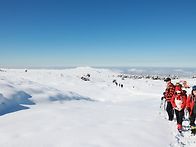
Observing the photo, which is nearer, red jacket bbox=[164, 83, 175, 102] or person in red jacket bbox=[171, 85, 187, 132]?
person in red jacket bbox=[171, 85, 187, 132]

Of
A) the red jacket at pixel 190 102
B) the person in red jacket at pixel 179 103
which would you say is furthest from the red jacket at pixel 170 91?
the red jacket at pixel 190 102

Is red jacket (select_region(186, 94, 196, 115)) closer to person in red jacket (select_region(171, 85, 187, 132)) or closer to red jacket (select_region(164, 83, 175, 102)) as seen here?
person in red jacket (select_region(171, 85, 187, 132))

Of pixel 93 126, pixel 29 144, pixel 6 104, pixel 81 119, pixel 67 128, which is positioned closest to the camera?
pixel 29 144

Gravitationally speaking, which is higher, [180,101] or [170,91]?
[170,91]

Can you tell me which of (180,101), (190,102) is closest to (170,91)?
(180,101)

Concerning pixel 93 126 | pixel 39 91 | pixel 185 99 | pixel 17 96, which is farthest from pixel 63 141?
pixel 39 91

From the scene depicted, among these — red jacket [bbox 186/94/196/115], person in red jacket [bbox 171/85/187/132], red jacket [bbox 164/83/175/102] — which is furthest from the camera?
red jacket [bbox 164/83/175/102]

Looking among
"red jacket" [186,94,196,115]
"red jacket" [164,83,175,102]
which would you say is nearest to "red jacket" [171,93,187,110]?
"red jacket" [186,94,196,115]

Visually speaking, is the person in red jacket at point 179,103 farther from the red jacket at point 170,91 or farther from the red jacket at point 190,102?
the red jacket at point 170,91

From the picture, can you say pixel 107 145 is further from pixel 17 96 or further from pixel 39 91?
pixel 39 91

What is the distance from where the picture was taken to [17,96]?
551 inches

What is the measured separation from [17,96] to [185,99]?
8.61 metres

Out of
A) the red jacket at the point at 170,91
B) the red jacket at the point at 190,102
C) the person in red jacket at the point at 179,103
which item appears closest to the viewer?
the red jacket at the point at 190,102

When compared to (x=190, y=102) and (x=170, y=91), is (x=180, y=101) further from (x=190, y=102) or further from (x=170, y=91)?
(x=170, y=91)
